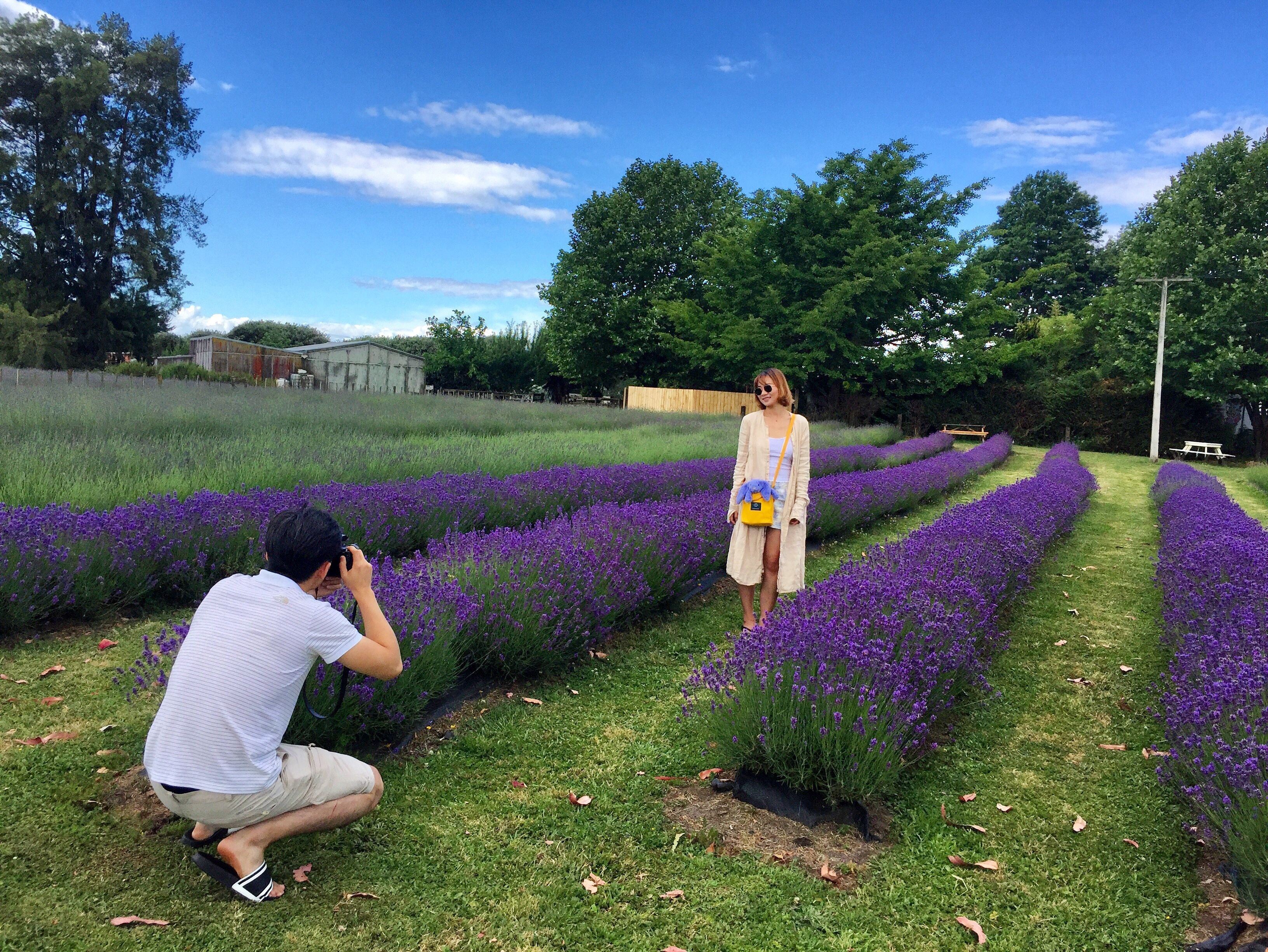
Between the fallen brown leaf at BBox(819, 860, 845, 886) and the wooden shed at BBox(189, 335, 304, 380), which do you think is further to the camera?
the wooden shed at BBox(189, 335, 304, 380)

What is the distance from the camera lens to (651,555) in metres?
5.31

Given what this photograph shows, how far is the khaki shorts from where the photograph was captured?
2221mm

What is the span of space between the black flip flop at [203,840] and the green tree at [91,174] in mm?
31405

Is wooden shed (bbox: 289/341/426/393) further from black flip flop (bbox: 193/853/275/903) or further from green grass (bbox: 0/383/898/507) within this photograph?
black flip flop (bbox: 193/853/275/903)

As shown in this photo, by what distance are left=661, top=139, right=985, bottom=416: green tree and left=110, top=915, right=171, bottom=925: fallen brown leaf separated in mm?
25165

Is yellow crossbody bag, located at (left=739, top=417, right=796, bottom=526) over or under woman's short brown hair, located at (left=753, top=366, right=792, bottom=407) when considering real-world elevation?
under

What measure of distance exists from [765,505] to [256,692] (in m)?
3.18

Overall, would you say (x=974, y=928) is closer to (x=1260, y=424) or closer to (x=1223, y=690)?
(x=1223, y=690)

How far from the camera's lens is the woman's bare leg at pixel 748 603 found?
4871 millimetres

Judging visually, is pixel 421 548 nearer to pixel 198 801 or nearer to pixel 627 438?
pixel 198 801

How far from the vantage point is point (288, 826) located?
234 cm

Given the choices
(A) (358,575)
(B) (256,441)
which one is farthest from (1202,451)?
(A) (358,575)

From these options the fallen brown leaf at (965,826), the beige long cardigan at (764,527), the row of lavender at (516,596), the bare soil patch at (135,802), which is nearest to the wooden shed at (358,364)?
the row of lavender at (516,596)

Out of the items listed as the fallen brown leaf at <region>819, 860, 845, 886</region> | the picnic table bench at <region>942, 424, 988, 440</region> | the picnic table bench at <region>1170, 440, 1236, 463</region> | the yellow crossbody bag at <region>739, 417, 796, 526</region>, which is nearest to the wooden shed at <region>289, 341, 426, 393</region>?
the picnic table bench at <region>942, 424, 988, 440</region>
